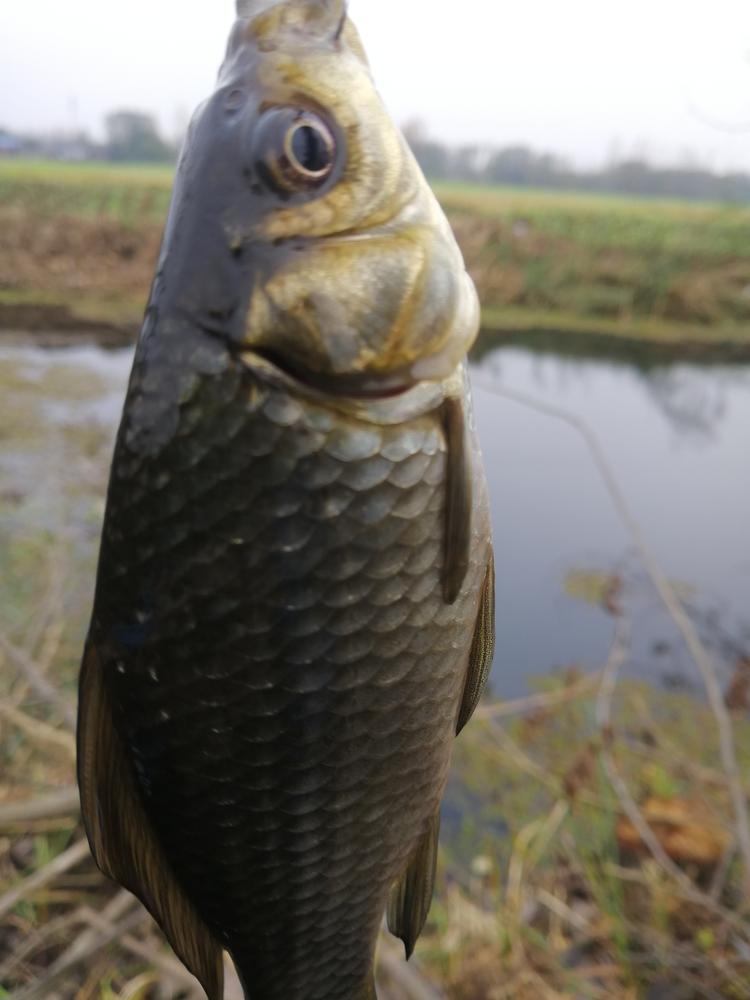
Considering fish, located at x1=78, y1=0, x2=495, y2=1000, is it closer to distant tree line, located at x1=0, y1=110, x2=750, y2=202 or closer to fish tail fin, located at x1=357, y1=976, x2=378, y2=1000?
fish tail fin, located at x1=357, y1=976, x2=378, y2=1000

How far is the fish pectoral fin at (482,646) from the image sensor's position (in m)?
0.81

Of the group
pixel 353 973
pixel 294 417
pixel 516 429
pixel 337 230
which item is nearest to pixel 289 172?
pixel 337 230

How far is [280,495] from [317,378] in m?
0.11

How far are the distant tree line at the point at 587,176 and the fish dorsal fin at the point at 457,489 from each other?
19.7 m

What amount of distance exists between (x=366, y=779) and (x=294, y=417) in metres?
0.39

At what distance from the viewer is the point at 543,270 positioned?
1396 centimetres

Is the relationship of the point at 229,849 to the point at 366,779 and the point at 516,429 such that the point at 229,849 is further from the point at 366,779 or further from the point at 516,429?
the point at 516,429

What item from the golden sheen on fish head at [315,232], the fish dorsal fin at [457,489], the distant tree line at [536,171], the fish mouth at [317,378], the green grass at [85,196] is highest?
the distant tree line at [536,171]

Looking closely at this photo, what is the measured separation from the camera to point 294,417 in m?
0.66

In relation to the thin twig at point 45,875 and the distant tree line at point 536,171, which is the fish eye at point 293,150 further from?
the distant tree line at point 536,171

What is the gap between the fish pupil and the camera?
0.68m

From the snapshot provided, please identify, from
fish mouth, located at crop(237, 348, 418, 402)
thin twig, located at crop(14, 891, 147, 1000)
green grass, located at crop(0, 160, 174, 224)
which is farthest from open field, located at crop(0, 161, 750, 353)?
fish mouth, located at crop(237, 348, 418, 402)

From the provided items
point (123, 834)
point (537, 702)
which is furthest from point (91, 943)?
point (537, 702)

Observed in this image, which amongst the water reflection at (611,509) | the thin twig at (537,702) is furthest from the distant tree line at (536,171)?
the thin twig at (537,702)
